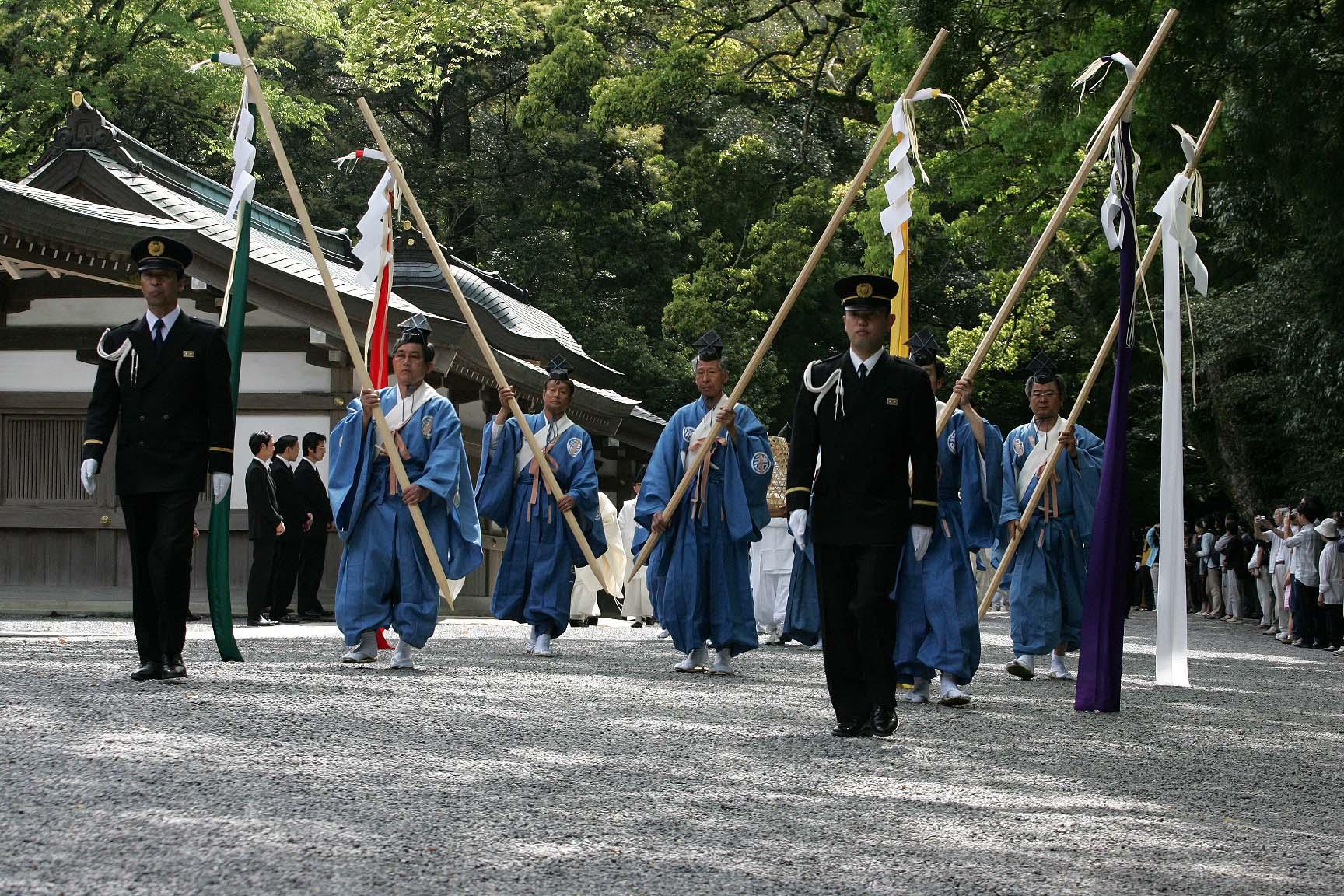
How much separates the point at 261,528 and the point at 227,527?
19.8 feet

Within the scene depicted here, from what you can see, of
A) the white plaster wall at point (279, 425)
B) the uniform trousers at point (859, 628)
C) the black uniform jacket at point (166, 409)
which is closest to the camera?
the uniform trousers at point (859, 628)

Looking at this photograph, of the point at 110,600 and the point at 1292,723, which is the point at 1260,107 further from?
the point at 110,600

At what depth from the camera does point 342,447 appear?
28.8 feet

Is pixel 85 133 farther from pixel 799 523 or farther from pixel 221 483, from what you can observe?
pixel 799 523

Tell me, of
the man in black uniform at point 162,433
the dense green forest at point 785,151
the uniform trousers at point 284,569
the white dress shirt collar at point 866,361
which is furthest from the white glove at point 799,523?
the uniform trousers at point 284,569

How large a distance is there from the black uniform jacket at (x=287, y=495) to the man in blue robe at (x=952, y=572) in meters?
7.86

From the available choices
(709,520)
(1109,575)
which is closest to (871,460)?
(1109,575)

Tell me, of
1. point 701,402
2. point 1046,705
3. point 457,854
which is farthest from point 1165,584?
point 457,854

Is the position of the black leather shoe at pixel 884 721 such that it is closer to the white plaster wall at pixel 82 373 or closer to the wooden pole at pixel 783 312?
the wooden pole at pixel 783 312

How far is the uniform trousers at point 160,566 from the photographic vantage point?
283 inches

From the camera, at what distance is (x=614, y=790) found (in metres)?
4.83

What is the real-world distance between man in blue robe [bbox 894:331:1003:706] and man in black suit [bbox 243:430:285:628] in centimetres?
755

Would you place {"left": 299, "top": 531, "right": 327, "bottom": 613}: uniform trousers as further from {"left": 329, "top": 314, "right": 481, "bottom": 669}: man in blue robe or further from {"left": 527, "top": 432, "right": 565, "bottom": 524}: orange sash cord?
{"left": 329, "top": 314, "right": 481, "bottom": 669}: man in blue robe

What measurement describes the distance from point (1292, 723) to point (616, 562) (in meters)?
10.5
